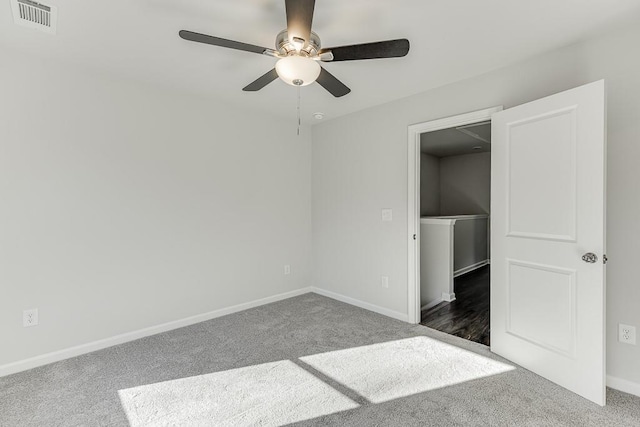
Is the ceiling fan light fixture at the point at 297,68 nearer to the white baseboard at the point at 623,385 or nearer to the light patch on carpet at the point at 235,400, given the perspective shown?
the light patch on carpet at the point at 235,400

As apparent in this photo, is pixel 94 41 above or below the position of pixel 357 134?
above

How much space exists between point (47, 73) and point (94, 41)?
2.00 feet

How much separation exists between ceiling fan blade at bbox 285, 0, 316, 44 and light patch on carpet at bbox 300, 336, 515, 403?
2.14 m

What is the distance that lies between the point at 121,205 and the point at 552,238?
135 inches

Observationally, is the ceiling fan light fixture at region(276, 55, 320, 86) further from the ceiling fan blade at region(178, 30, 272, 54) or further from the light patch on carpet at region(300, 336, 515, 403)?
the light patch on carpet at region(300, 336, 515, 403)

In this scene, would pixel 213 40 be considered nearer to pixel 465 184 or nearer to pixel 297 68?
pixel 297 68

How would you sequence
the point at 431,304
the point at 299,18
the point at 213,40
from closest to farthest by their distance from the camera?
the point at 299,18 < the point at 213,40 < the point at 431,304

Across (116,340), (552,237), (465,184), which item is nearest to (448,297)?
(552,237)

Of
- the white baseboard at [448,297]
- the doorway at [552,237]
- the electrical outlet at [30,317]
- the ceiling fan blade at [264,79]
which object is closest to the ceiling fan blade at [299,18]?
the ceiling fan blade at [264,79]

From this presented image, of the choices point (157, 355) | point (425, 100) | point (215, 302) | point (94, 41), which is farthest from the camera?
point (215, 302)

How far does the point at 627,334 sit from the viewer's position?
78.1 inches

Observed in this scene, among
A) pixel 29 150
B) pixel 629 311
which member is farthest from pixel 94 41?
pixel 629 311

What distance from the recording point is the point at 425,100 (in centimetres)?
302

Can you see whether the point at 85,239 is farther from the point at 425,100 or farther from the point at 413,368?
the point at 425,100
